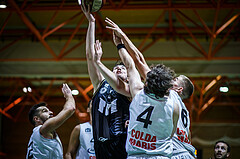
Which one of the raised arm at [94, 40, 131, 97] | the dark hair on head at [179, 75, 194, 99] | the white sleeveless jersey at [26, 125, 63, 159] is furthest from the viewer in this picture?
the white sleeveless jersey at [26, 125, 63, 159]

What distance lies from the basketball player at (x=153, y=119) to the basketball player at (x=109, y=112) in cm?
67

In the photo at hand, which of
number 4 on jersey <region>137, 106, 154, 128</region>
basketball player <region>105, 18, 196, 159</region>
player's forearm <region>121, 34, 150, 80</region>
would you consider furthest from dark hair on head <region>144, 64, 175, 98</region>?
player's forearm <region>121, 34, 150, 80</region>

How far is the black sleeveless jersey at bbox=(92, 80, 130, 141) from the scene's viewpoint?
15.9 feet

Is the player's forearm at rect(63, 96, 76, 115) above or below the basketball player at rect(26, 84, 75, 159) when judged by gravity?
above

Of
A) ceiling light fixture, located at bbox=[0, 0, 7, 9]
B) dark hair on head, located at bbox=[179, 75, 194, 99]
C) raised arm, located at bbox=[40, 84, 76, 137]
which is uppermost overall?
ceiling light fixture, located at bbox=[0, 0, 7, 9]

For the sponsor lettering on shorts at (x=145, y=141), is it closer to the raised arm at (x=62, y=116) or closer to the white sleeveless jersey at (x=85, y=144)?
the raised arm at (x=62, y=116)

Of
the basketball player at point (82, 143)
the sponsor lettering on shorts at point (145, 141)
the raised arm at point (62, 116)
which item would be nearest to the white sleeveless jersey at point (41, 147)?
the raised arm at point (62, 116)

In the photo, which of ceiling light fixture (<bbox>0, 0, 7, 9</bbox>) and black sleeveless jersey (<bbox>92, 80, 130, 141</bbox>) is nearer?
black sleeveless jersey (<bbox>92, 80, 130, 141</bbox>)

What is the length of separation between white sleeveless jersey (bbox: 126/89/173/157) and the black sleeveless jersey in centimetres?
76

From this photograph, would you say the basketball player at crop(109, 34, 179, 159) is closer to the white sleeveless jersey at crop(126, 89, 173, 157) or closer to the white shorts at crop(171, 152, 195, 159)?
the white sleeveless jersey at crop(126, 89, 173, 157)

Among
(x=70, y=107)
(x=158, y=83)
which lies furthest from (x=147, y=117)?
(x=70, y=107)

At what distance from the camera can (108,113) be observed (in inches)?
194

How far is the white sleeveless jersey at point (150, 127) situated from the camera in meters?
4.00

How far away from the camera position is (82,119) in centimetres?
2311
